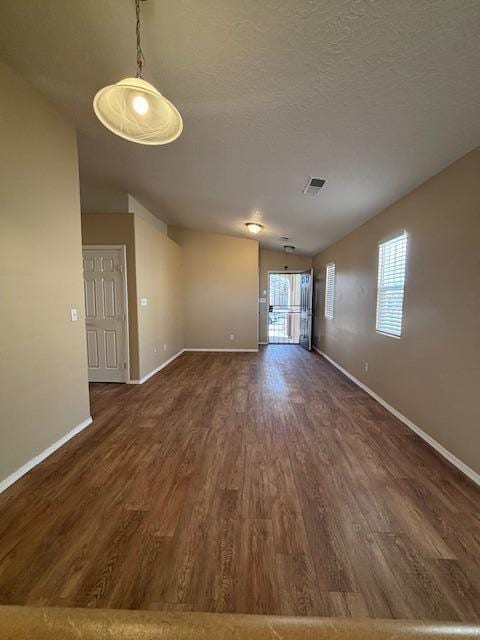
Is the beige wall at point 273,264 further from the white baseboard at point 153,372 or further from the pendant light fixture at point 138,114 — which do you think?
the pendant light fixture at point 138,114

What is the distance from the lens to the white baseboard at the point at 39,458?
6.43 ft

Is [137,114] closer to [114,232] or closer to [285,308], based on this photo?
[114,232]

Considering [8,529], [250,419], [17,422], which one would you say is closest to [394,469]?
[250,419]

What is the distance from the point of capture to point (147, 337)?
460 cm

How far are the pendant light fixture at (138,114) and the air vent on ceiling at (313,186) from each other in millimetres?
1927

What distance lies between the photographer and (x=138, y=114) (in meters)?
1.46

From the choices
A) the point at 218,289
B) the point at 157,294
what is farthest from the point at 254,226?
the point at 157,294

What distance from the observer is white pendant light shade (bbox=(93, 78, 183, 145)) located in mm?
1376

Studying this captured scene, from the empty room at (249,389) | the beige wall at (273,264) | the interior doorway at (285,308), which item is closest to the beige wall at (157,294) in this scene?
the empty room at (249,389)

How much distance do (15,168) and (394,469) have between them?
142 inches

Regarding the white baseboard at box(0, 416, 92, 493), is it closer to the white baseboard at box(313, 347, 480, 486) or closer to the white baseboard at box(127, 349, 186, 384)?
the white baseboard at box(127, 349, 186, 384)

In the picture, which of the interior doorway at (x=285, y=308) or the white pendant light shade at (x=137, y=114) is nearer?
the white pendant light shade at (x=137, y=114)

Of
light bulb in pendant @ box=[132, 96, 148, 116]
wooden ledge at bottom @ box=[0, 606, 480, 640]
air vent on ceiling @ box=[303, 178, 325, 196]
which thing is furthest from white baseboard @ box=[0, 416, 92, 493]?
air vent on ceiling @ box=[303, 178, 325, 196]

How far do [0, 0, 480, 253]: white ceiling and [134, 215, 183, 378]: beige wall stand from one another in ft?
5.70
